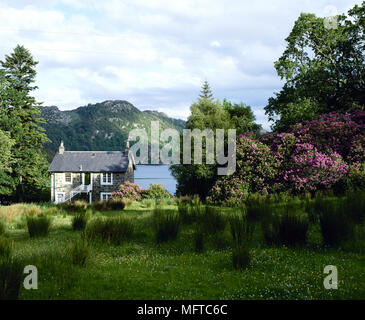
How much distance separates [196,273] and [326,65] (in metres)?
18.9

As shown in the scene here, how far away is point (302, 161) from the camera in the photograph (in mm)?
13148

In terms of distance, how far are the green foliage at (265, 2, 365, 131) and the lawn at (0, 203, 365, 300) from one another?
1490 centimetres

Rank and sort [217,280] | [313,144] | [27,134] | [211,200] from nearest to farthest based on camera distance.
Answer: [217,280], [313,144], [211,200], [27,134]

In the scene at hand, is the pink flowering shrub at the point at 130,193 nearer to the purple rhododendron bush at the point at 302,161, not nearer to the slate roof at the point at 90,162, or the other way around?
the slate roof at the point at 90,162

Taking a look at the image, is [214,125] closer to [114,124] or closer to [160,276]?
[160,276]

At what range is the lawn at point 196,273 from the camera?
13.3 feet

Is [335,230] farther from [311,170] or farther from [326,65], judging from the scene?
[326,65]

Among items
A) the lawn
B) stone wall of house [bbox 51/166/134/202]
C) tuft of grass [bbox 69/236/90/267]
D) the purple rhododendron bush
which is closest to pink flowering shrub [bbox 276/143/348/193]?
the purple rhododendron bush

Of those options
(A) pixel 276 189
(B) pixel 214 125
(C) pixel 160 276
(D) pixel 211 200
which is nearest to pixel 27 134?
(B) pixel 214 125

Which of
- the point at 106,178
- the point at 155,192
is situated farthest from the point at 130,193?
the point at 106,178

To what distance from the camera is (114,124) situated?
586 feet

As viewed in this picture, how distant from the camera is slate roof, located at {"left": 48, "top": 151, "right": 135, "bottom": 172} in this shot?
110ft

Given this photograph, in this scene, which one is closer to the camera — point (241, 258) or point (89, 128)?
point (241, 258)
